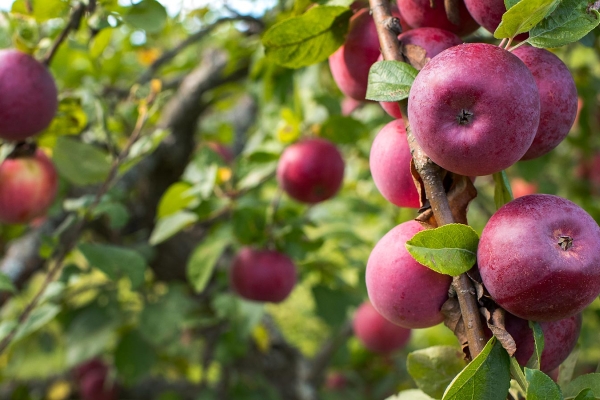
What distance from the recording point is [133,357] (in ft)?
6.47

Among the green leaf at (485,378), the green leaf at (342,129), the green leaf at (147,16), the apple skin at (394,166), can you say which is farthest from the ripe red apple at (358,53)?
the green leaf at (342,129)

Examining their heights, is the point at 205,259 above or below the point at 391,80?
below

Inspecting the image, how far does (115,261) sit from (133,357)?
0.72 m

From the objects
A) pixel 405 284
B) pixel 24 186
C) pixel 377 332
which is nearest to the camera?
pixel 405 284

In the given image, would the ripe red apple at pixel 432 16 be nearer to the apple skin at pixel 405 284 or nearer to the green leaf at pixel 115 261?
the apple skin at pixel 405 284

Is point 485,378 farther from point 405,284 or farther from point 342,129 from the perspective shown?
point 342,129

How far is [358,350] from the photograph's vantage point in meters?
2.66

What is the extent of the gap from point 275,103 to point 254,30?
401mm

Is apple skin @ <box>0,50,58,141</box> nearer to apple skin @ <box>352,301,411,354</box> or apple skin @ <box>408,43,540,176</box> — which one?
apple skin @ <box>408,43,540,176</box>

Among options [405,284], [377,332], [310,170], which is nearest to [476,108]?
[405,284]

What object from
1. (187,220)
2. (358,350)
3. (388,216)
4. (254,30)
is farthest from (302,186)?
(358,350)

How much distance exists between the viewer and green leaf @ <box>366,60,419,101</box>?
0.70 meters

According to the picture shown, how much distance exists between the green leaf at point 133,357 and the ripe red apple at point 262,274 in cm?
56

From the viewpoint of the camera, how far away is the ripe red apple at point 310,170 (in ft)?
4.88
